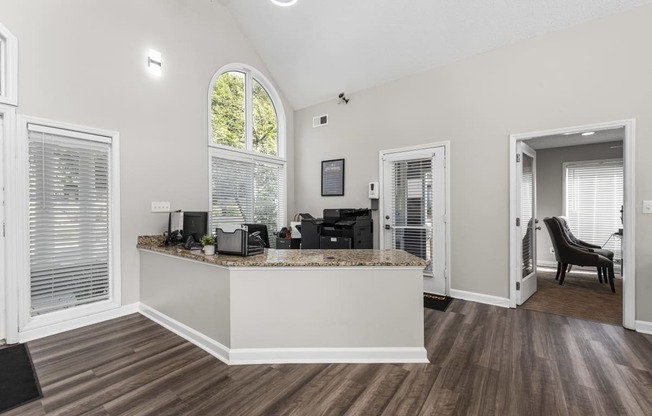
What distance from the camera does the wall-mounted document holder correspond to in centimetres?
231

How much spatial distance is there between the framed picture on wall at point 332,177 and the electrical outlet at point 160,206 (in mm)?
2354

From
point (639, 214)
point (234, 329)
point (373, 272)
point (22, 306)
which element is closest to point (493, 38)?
point (639, 214)

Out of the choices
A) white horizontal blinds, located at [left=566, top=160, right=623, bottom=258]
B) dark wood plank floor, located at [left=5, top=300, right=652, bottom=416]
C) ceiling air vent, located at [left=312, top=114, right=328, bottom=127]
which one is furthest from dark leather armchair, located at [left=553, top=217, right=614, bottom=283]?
ceiling air vent, located at [left=312, top=114, right=328, bottom=127]

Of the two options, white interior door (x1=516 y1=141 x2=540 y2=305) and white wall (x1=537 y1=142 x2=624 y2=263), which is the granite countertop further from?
white wall (x1=537 y1=142 x2=624 y2=263)

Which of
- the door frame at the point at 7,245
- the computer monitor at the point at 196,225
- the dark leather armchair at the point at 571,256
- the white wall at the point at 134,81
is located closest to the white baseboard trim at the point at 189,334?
the white wall at the point at 134,81

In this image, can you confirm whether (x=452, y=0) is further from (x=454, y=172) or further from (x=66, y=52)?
(x=66, y=52)

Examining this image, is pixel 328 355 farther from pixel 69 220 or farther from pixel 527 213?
pixel 527 213

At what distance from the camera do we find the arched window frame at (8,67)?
8.00ft

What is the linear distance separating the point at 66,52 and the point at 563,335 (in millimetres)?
5335

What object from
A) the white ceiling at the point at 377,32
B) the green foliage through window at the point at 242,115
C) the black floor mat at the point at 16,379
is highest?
the white ceiling at the point at 377,32

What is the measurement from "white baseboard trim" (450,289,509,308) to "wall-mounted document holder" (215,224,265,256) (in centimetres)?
264

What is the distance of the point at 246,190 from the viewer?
4.49 metres

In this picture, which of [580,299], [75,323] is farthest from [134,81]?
[580,299]

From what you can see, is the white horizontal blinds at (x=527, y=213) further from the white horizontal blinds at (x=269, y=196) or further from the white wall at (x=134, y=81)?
the white wall at (x=134, y=81)
